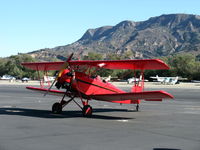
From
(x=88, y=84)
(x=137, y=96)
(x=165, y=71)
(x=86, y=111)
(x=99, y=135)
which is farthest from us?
(x=165, y=71)

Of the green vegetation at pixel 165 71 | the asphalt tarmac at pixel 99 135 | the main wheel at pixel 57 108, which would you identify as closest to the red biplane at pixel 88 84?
the main wheel at pixel 57 108

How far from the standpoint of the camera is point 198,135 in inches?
411

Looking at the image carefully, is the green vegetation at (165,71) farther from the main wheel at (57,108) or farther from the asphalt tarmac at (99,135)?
the asphalt tarmac at (99,135)

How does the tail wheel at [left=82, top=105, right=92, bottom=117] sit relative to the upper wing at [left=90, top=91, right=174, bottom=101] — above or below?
below

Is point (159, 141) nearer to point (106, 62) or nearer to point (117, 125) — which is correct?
point (117, 125)

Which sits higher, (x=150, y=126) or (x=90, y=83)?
(x=90, y=83)

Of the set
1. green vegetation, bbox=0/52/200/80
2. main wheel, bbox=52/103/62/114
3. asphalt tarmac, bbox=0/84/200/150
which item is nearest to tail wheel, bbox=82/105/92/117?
asphalt tarmac, bbox=0/84/200/150

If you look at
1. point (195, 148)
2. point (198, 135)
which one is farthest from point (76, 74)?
point (195, 148)

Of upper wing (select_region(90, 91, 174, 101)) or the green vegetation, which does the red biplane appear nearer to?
upper wing (select_region(90, 91, 174, 101))

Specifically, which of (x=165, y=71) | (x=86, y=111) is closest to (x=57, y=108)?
(x=86, y=111)

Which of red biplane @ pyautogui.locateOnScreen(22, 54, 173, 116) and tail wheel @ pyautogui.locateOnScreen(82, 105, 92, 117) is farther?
tail wheel @ pyautogui.locateOnScreen(82, 105, 92, 117)

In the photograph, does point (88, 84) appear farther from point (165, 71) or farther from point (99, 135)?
point (165, 71)

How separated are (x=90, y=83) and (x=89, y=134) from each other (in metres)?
5.31

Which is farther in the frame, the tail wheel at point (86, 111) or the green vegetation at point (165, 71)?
the green vegetation at point (165, 71)
